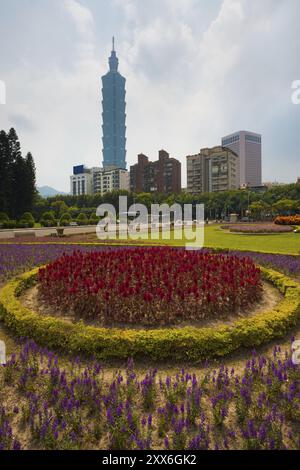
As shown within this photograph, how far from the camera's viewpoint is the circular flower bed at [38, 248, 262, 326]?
547cm

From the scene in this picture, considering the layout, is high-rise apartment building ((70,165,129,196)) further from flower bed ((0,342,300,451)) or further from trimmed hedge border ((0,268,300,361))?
flower bed ((0,342,300,451))

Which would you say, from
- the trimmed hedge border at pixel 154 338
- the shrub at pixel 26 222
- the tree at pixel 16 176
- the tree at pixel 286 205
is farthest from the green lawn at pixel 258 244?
the tree at pixel 286 205

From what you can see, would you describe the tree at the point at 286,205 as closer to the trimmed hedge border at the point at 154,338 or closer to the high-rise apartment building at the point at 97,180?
the trimmed hedge border at the point at 154,338

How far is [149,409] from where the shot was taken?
3.24 meters

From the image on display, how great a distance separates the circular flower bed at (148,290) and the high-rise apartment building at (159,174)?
116437 millimetres

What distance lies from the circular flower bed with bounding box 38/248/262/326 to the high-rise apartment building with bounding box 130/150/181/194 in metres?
116

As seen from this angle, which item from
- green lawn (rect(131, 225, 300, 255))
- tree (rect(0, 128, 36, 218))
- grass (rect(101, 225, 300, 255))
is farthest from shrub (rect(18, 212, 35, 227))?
green lawn (rect(131, 225, 300, 255))

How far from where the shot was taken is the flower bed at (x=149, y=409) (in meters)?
2.77

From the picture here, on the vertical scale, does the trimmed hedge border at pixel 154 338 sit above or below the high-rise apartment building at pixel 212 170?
below

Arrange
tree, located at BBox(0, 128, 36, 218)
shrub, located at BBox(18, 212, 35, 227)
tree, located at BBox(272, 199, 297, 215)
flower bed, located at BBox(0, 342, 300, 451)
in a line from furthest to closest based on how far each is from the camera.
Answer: tree, located at BBox(272, 199, 297, 215)
tree, located at BBox(0, 128, 36, 218)
shrub, located at BBox(18, 212, 35, 227)
flower bed, located at BBox(0, 342, 300, 451)

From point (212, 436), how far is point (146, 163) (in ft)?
427

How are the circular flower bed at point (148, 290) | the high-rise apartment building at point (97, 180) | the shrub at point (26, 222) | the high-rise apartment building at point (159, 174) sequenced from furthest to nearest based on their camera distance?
the high-rise apartment building at point (97, 180) → the high-rise apartment building at point (159, 174) → the shrub at point (26, 222) → the circular flower bed at point (148, 290)

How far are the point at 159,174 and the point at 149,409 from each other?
406ft

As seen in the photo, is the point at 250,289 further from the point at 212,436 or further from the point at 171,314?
the point at 212,436
